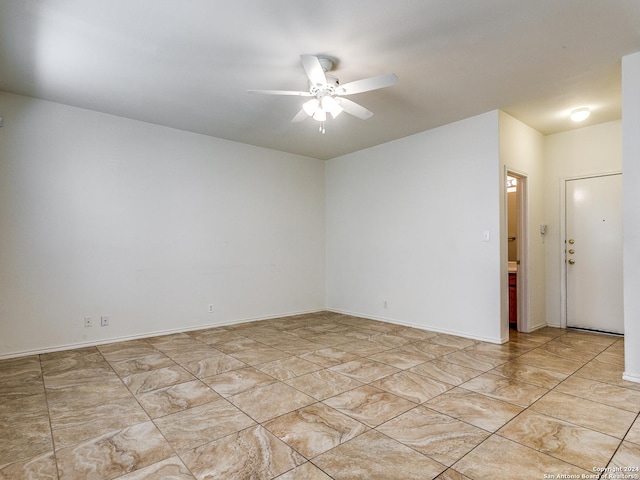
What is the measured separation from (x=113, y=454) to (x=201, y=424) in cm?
49

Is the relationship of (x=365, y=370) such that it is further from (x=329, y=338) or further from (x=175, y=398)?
(x=175, y=398)

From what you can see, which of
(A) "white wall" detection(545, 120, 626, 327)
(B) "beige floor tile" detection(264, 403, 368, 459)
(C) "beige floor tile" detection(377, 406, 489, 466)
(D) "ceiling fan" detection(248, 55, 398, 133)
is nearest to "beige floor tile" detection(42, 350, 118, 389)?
(B) "beige floor tile" detection(264, 403, 368, 459)

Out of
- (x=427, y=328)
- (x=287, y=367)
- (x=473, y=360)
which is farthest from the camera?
(x=427, y=328)

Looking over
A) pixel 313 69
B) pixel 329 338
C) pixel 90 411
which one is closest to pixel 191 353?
pixel 90 411

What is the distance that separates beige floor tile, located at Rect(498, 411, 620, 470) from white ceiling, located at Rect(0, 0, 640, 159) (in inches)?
105

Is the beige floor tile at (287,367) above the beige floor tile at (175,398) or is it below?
below

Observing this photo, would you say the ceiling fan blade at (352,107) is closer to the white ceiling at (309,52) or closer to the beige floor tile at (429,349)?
the white ceiling at (309,52)

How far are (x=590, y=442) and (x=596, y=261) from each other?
339 centimetres

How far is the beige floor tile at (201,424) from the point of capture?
79.9 inches

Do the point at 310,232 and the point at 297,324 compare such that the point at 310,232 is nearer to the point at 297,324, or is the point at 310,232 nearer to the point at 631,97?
the point at 297,324

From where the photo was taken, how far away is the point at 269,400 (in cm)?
257

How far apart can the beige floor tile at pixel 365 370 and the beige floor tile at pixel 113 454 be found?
158cm

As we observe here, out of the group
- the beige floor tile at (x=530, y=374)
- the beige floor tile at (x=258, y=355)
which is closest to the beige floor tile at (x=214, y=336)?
the beige floor tile at (x=258, y=355)

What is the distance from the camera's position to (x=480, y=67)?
10.0ft
